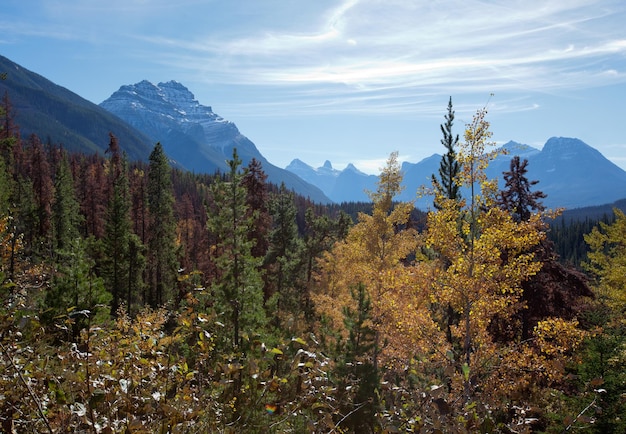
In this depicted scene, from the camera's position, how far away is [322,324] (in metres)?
20.0

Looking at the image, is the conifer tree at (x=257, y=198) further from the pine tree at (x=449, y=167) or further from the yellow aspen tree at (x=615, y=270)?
the yellow aspen tree at (x=615, y=270)

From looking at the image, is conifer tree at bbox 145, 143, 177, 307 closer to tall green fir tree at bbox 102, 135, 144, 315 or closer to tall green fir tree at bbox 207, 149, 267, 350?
tall green fir tree at bbox 102, 135, 144, 315

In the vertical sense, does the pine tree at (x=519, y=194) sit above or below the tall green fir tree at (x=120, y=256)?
above

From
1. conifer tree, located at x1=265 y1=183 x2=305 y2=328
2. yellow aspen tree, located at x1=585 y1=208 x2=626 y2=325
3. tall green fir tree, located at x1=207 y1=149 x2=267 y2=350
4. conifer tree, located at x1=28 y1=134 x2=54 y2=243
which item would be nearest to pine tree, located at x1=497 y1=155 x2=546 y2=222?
yellow aspen tree, located at x1=585 y1=208 x2=626 y2=325

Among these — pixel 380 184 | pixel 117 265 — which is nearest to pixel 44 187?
pixel 117 265

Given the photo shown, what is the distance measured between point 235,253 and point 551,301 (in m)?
13.7

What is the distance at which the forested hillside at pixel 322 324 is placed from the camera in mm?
3088

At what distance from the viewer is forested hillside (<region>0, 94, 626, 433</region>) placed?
3.09 m

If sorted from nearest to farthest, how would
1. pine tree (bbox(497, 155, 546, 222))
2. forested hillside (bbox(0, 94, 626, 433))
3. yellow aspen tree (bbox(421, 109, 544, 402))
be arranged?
forested hillside (bbox(0, 94, 626, 433)) → yellow aspen tree (bbox(421, 109, 544, 402)) → pine tree (bbox(497, 155, 546, 222))

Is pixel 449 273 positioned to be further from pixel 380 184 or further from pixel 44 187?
pixel 44 187

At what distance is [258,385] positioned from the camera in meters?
3.43

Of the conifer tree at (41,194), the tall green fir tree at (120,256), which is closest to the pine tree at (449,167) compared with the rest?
the tall green fir tree at (120,256)

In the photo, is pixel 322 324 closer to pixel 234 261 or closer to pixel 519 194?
pixel 234 261

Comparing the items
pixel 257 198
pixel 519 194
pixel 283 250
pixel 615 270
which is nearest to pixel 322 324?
pixel 519 194
